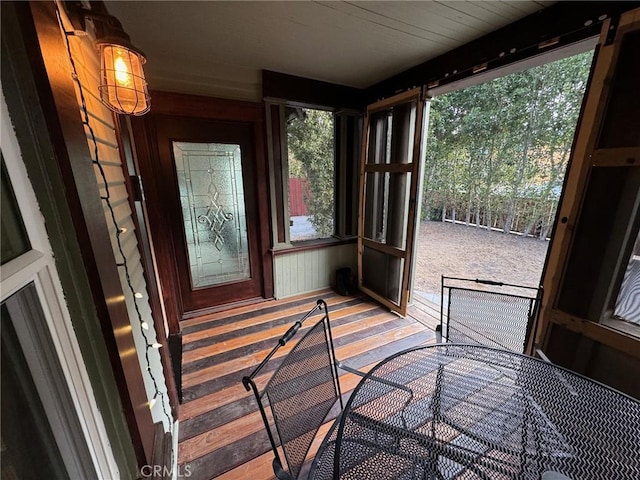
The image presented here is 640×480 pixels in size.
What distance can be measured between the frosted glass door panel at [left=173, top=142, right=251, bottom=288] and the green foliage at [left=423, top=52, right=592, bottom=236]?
4.49 meters

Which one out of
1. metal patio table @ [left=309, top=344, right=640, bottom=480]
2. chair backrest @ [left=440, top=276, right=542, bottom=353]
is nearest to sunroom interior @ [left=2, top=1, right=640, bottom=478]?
chair backrest @ [left=440, top=276, right=542, bottom=353]

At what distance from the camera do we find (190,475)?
50.1 inches

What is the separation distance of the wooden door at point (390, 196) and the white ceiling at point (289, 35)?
436 millimetres

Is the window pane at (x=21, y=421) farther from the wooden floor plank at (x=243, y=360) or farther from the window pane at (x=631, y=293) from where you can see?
the window pane at (x=631, y=293)

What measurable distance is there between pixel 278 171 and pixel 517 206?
18.1 ft

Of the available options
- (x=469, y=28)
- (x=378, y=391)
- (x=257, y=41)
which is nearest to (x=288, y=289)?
(x=378, y=391)

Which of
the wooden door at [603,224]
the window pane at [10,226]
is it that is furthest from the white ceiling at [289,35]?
the window pane at [10,226]

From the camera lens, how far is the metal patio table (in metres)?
0.79

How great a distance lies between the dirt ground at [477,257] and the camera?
398 cm

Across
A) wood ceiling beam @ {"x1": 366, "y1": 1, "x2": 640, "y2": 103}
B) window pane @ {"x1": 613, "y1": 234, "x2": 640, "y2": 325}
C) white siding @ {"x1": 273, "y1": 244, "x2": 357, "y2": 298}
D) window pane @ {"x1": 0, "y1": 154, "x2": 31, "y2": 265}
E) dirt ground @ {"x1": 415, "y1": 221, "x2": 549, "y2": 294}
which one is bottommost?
dirt ground @ {"x1": 415, "y1": 221, "x2": 549, "y2": 294}

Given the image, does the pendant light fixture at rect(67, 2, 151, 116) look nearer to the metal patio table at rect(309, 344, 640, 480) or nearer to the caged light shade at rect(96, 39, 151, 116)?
the caged light shade at rect(96, 39, 151, 116)

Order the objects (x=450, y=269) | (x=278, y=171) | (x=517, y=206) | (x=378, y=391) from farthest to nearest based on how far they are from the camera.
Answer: (x=517, y=206) → (x=450, y=269) → (x=278, y=171) → (x=378, y=391)

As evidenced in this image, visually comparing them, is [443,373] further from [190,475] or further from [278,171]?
[278,171]

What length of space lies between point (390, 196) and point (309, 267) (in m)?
1.27
